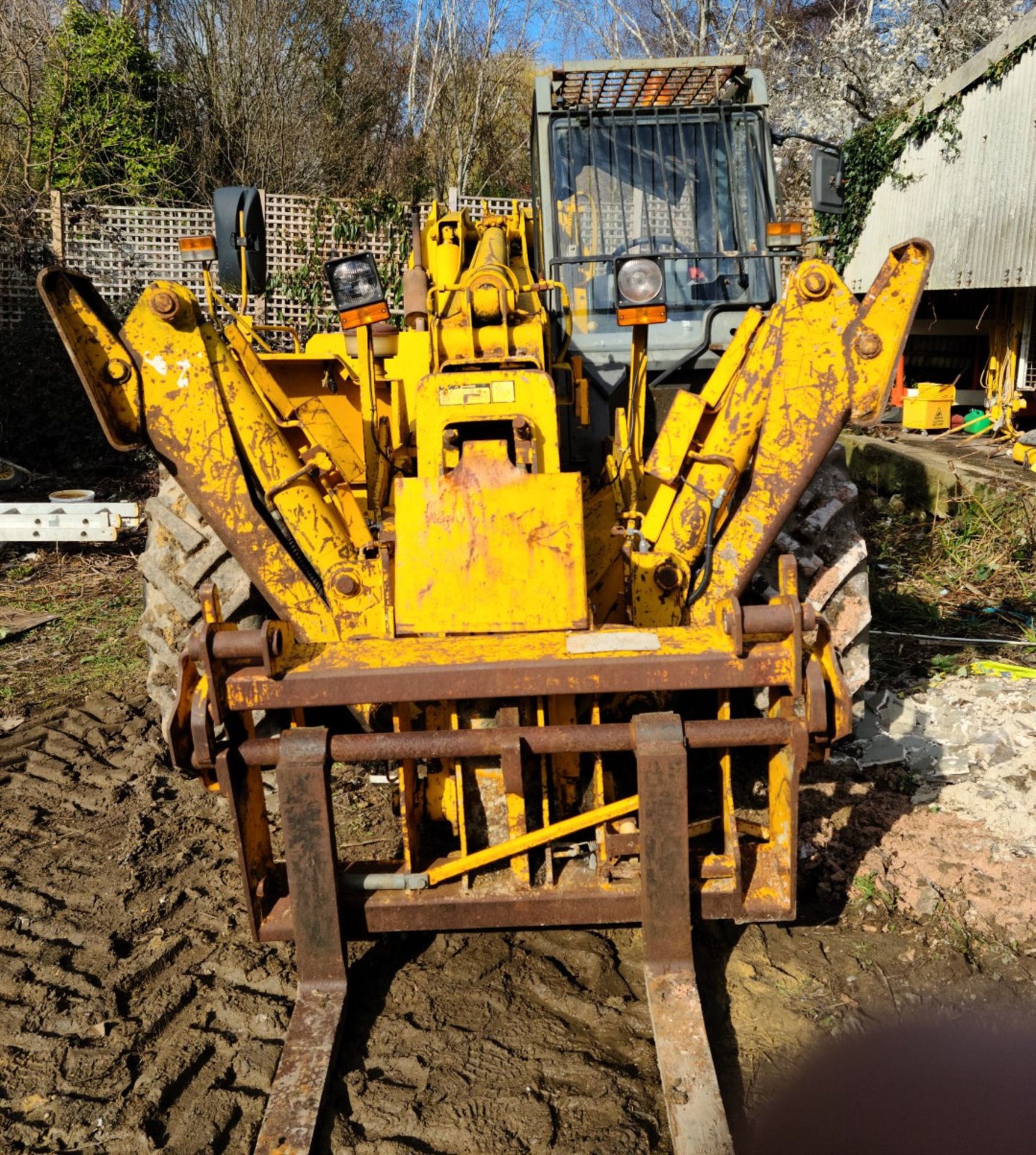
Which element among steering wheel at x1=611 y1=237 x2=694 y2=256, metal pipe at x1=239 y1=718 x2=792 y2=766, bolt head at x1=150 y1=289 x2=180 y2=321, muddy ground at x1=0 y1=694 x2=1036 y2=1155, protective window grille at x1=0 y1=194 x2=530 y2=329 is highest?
protective window grille at x1=0 y1=194 x2=530 y2=329

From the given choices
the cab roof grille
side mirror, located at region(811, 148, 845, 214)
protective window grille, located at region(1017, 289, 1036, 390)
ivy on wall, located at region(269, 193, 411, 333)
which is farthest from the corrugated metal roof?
side mirror, located at region(811, 148, 845, 214)

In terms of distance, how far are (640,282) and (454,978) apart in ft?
7.93

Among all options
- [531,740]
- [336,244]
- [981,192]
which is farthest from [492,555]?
[981,192]

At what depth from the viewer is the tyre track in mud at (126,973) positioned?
2.68 m

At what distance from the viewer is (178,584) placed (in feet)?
13.5

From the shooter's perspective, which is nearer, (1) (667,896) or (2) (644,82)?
(1) (667,896)

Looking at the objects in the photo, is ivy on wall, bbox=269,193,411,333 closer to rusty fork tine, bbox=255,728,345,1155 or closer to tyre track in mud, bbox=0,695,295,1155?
tyre track in mud, bbox=0,695,295,1155

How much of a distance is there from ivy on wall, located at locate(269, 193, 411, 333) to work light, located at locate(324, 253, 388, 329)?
29.5 feet

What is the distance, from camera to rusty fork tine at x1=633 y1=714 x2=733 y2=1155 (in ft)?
9.07

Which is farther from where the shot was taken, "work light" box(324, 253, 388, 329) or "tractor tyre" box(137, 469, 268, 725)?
"tractor tyre" box(137, 469, 268, 725)

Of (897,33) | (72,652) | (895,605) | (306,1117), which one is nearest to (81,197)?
(72,652)

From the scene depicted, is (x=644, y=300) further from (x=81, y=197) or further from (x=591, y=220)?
(x=81, y=197)

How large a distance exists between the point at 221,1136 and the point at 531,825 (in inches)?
47.7

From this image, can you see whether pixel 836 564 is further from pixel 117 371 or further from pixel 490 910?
pixel 117 371
